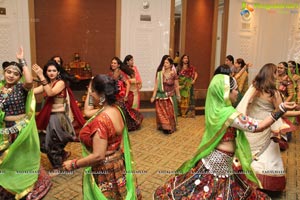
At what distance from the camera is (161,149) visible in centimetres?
454

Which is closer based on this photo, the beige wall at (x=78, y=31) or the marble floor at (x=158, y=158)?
the marble floor at (x=158, y=158)

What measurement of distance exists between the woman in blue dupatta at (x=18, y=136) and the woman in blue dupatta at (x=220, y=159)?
4.57ft

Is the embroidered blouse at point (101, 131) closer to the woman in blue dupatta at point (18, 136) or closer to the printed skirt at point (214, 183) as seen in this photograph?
the printed skirt at point (214, 183)

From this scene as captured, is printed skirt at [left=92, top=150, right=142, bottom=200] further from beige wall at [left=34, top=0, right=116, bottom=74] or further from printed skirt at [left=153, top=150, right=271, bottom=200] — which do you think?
beige wall at [left=34, top=0, right=116, bottom=74]

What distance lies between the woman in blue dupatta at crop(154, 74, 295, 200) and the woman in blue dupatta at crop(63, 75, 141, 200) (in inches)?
24.0

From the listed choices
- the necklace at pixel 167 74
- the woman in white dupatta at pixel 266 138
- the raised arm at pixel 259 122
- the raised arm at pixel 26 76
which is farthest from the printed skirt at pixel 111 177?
the necklace at pixel 167 74

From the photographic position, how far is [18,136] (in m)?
2.76

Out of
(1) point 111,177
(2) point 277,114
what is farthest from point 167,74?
(1) point 111,177

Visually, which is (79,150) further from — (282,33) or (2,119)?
(282,33)

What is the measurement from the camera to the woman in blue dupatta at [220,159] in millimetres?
2322

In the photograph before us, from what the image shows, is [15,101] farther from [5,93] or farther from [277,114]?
[277,114]

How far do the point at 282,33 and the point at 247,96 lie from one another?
7.08 metres

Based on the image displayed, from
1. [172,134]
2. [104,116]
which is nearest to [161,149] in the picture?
[172,134]

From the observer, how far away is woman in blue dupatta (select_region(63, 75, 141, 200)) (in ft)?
6.15
